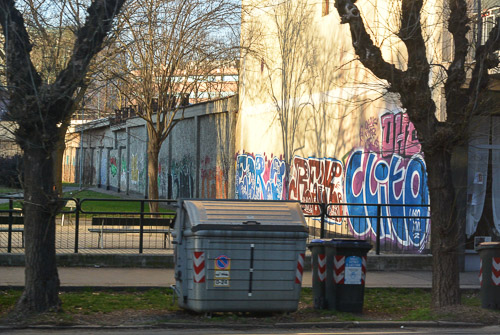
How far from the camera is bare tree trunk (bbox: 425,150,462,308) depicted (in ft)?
34.9

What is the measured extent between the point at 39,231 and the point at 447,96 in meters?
6.21

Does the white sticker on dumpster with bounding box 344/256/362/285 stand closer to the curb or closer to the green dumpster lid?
the curb

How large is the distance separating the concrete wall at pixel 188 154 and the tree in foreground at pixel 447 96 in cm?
1561

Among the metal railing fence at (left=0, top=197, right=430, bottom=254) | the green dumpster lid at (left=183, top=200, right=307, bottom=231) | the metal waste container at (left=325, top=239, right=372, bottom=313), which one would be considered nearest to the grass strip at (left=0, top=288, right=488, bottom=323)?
the metal waste container at (left=325, top=239, right=372, bottom=313)

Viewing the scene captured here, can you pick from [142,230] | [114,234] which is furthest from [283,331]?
[114,234]

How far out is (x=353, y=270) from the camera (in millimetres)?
10547

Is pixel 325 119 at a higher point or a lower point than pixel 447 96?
higher

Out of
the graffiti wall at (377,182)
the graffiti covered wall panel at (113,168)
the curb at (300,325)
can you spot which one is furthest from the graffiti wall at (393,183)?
the graffiti covered wall panel at (113,168)

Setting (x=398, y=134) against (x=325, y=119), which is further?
(x=325, y=119)

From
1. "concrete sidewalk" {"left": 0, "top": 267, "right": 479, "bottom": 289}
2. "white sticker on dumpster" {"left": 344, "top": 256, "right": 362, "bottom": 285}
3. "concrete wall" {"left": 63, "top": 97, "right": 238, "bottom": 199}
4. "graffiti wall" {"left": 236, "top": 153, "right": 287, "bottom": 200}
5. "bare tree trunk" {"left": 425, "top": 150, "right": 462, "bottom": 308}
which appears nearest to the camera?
"white sticker on dumpster" {"left": 344, "top": 256, "right": 362, "bottom": 285}

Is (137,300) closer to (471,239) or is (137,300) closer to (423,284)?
(423,284)

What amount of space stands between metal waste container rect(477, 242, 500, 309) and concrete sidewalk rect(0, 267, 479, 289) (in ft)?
7.20

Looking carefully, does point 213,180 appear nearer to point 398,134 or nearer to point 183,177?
point 183,177

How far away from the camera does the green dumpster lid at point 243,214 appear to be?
31.6ft
